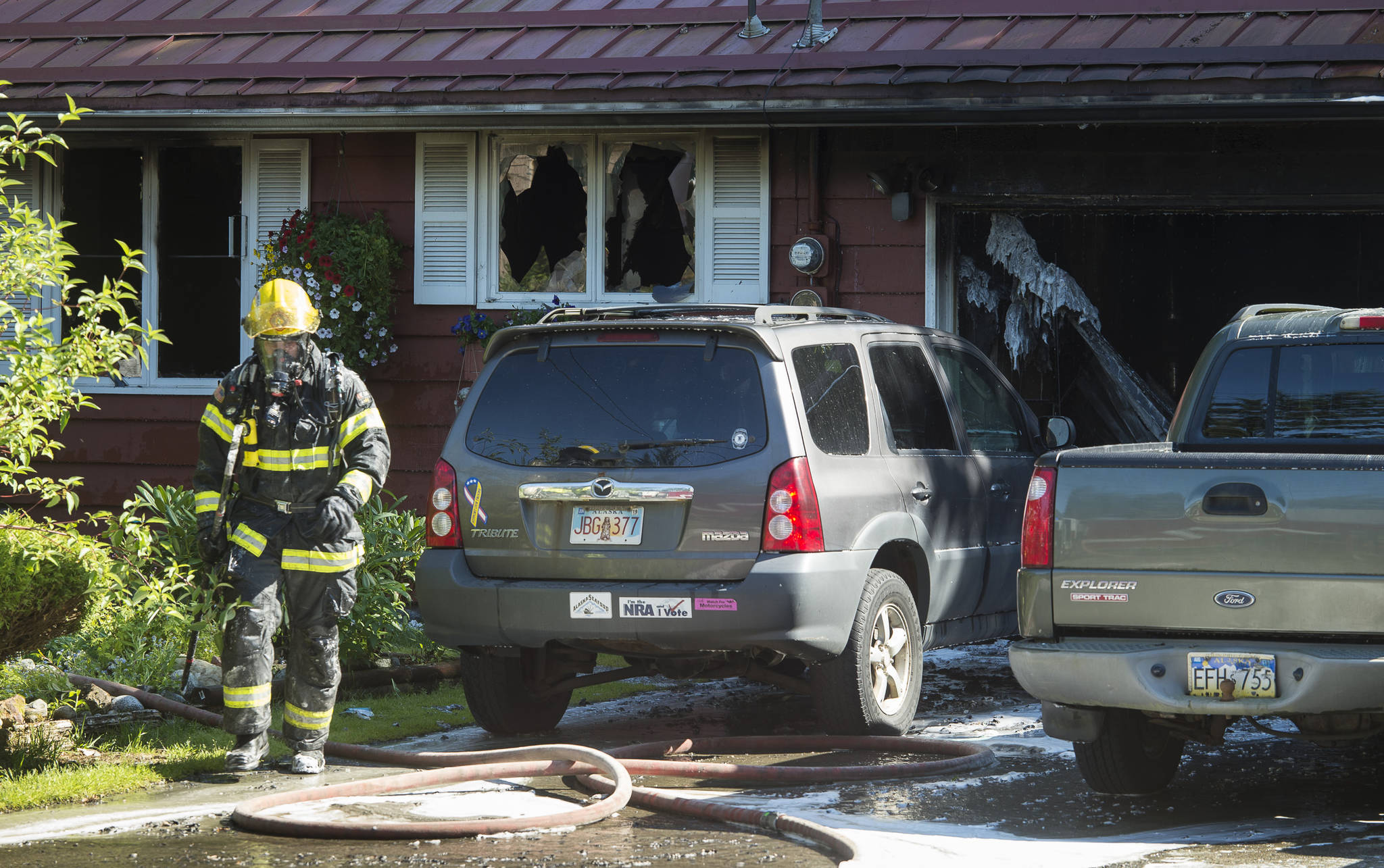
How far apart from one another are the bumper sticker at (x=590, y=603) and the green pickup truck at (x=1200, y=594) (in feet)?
5.54

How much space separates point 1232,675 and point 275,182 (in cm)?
887

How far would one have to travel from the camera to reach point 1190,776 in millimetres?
6586

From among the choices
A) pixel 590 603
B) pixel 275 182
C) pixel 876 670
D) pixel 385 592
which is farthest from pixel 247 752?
pixel 275 182

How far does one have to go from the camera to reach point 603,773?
20.1ft

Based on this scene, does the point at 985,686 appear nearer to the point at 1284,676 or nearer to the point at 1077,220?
the point at 1284,676

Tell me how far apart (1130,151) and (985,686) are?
381 centimetres

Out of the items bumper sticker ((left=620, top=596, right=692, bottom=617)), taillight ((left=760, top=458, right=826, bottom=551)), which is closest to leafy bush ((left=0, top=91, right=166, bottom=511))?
bumper sticker ((left=620, top=596, right=692, bottom=617))

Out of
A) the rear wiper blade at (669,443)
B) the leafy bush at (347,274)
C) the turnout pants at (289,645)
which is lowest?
the turnout pants at (289,645)

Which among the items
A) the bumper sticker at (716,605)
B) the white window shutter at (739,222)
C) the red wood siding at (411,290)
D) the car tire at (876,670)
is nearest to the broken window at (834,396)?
the car tire at (876,670)

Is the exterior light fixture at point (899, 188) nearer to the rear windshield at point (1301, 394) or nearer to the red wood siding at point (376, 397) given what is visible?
the red wood siding at point (376, 397)

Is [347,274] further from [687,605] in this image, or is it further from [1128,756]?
[1128,756]

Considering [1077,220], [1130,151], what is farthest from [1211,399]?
[1077,220]

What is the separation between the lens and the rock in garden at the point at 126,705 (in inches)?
283

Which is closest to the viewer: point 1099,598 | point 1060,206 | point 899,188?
point 1099,598
